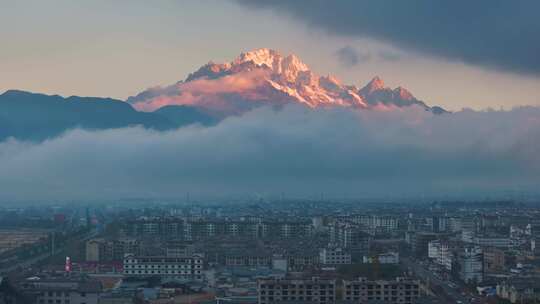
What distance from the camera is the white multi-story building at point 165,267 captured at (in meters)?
25.0

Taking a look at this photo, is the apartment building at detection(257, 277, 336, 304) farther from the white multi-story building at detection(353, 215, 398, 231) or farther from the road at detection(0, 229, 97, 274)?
the white multi-story building at detection(353, 215, 398, 231)

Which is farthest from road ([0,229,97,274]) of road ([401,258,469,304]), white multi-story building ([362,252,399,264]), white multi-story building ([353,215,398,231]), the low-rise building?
white multi-story building ([353,215,398,231])

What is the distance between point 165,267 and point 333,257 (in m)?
5.62

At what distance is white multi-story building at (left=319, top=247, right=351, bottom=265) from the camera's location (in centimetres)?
2876

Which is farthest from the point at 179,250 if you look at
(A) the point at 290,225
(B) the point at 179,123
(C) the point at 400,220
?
(B) the point at 179,123

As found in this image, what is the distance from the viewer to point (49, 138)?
360 ft

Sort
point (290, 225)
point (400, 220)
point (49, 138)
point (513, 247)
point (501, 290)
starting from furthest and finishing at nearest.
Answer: point (49, 138), point (400, 220), point (290, 225), point (513, 247), point (501, 290)

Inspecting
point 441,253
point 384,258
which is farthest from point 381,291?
point 441,253

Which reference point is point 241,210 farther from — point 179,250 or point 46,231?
point 179,250

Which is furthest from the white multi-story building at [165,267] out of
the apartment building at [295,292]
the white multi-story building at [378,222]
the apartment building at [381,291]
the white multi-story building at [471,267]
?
the white multi-story building at [378,222]

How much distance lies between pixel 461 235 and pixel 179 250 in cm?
1241

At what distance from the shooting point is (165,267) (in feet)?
82.4

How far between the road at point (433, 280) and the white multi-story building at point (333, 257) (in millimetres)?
1487

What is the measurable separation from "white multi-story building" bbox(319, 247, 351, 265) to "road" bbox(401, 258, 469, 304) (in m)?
1.49
